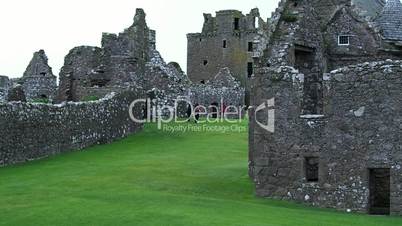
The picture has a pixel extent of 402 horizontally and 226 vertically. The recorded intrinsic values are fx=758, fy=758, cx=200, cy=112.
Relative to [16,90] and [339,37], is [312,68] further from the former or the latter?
[16,90]

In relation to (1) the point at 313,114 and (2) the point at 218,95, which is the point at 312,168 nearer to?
(1) the point at 313,114

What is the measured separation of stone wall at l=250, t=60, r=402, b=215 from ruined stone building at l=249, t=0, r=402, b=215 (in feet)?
0.08

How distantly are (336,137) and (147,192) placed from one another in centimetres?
503

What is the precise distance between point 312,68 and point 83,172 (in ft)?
25.6

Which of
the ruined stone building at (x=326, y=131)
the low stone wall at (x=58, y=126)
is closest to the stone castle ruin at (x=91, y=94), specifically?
the low stone wall at (x=58, y=126)

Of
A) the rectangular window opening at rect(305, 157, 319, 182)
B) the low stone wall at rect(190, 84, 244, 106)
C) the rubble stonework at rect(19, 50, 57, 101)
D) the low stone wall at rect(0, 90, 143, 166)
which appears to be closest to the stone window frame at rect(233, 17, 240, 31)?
the low stone wall at rect(190, 84, 244, 106)

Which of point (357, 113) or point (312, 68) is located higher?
point (312, 68)

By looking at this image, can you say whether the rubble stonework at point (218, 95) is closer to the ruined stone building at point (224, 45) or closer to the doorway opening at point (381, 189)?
the ruined stone building at point (224, 45)

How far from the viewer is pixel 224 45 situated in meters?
88.5

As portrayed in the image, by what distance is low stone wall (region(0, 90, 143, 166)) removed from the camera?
2433 centimetres

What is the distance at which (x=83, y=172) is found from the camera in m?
22.3

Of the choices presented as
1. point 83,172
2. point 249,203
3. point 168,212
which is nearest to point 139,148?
point 83,172

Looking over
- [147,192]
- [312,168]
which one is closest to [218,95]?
[312,168]

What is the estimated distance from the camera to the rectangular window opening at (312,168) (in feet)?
66.3
